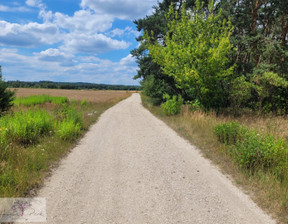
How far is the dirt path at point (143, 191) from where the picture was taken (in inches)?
123

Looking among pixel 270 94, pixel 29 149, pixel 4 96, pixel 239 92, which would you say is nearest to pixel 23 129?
pixel 29 149

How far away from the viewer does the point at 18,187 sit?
371cm

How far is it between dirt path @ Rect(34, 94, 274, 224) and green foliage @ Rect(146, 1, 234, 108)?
629cm

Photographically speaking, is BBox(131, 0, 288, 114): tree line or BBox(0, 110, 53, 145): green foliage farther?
BBox(131, 0, 288, 114): tree line

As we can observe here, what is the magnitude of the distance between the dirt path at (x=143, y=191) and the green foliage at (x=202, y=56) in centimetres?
629

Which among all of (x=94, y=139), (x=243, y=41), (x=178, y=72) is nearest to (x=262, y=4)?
(x=243, y=41)

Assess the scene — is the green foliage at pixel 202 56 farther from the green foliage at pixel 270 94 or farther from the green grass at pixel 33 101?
the green grass at pixel 33 101

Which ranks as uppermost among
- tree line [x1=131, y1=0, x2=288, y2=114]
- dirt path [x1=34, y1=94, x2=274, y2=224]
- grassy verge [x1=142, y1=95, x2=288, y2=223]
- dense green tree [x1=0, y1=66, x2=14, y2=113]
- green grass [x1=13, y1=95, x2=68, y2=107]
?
tree line [x1=131, y1=0, x2=288, y2=114]

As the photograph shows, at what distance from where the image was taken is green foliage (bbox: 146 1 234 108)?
11.0 m

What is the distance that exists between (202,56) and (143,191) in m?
9.66

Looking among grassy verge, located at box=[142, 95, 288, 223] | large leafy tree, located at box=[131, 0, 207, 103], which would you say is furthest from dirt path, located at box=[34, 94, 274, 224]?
large leafy tree, located at box=[131, 0, 207, 103]

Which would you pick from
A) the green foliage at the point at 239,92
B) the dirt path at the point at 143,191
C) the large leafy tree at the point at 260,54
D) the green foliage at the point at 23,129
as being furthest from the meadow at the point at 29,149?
the large leafy tree at the point at 260,54

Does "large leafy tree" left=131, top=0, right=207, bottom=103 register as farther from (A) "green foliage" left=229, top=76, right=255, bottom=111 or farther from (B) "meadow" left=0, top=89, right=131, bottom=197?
(B) "meadow" left=0, top=89, right=131, bottom=197

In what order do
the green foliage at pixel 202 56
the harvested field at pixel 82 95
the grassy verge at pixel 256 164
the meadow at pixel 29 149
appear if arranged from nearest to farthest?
the grassy verge at pixel 256 164, the meadow at pixel 29 149, the green foliage at pixel 202 56, the harvested field at pixel 82 95
